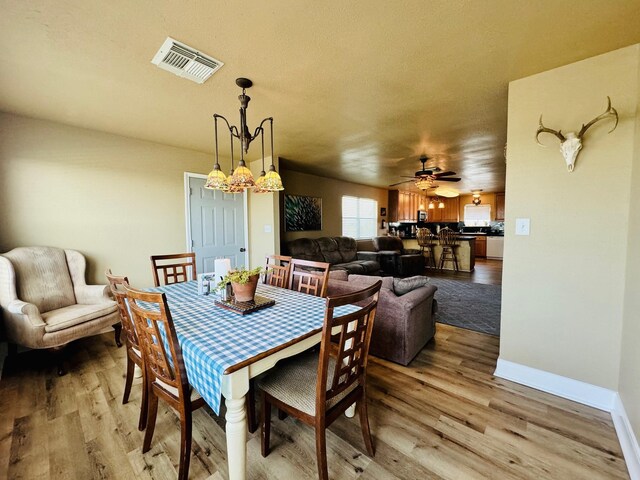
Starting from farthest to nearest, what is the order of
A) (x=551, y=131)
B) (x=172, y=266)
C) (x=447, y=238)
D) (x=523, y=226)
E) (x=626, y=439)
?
(x=447, y=238), (x=172, y=266), (x=523, y=226), (x=551, y=131), (x=626, y=439)

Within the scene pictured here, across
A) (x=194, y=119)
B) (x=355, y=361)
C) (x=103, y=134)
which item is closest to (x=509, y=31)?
(x=355, y=361)

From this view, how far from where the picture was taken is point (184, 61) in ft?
5.89

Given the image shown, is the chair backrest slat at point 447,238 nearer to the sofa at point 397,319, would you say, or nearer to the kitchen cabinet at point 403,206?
the kitchen cabinet at point 403,206

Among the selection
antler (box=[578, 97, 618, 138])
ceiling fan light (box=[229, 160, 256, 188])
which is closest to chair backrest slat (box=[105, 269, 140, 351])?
ceiling fan light (box=[229, 160, 256, 188])

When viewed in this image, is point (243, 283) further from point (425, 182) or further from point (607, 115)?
point (425, 182)

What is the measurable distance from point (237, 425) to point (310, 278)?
131 cm

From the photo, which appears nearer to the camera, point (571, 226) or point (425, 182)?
point (571, 226)

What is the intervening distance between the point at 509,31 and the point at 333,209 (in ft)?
16.6

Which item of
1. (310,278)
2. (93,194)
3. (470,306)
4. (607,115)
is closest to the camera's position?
(607,115)

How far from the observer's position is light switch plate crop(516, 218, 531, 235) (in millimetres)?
2068

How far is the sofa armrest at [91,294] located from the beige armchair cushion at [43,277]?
6 cm

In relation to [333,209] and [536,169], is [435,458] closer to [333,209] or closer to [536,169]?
[536,169]

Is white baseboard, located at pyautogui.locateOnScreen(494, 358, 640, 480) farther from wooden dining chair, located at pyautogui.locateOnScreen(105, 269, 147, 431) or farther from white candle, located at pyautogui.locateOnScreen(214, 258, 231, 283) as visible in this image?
wooden dining chair, located at pyautogui.locateOnScreen(105, 269, 147, 431)

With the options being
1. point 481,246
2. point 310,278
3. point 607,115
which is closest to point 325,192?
point 310,278
